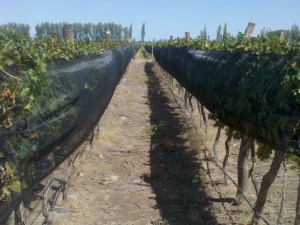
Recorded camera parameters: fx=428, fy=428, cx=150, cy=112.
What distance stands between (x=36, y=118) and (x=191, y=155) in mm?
5578

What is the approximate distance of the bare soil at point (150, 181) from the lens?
5.18 metres

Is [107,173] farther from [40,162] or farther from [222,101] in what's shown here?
[40,162]

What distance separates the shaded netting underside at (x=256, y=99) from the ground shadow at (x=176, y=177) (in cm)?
134

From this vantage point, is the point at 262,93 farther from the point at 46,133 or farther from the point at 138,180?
the point at 138,180

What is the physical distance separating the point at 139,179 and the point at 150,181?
0.62 ft

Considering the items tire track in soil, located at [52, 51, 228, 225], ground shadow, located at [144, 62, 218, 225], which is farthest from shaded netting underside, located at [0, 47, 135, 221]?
ground shadow, located at [144, 62, 218, 225]

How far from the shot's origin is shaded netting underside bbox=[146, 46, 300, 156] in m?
2.88

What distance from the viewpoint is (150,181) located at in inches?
255

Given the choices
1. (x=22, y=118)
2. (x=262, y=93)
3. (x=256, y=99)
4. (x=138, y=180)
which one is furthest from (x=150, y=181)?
(x=22, y=118)

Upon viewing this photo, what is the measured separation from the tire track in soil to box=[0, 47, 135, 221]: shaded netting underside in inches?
55.1

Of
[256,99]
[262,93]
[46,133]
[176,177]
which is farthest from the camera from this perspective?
[176,177]

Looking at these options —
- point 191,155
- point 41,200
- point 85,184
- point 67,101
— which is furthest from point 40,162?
point 191,155

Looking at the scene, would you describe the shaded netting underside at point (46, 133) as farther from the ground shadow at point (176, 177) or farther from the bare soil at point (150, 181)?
the ground shadow at point (176, 177)

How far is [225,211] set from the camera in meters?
5.35
